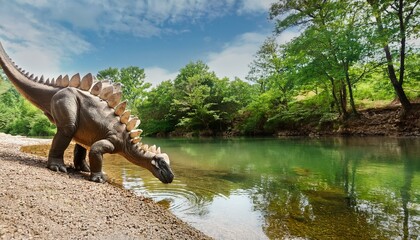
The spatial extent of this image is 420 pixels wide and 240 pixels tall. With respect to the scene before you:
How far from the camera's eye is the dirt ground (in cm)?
240

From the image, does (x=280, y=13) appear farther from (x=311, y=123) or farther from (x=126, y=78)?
(x=126, y=78)

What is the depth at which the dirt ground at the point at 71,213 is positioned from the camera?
7.88ft

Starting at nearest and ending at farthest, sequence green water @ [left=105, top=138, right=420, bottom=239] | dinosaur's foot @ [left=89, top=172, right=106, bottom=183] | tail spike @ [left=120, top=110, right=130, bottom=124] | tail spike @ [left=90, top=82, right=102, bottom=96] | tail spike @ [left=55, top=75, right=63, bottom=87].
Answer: green water @ [left=105, top=138, right=420, bottom=239] < dinosaur's foot @ [left=89, top=172, right=106, bottom=183] < tail spike @ [left=120, top=110, right=130, bottom=124] < tail spike @ [left=90, top=82, right=102, bottom=96] < tail spike @ [left=55, top=75, right=63, bottom=87]

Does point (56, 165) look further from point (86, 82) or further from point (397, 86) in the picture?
point (397, 86)

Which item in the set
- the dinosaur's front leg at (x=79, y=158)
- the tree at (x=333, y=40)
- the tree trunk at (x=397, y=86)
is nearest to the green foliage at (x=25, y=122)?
the tree at (x=333, y=40)

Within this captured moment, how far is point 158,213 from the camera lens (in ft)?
11.3

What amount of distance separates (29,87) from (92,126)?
164cm

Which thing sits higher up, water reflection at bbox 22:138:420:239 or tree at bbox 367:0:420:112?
tree at bbox 367:0:420:112

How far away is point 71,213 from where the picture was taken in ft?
9.23

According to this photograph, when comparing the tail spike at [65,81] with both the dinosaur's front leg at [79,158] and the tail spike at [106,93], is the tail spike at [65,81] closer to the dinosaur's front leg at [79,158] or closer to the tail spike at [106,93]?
the tail spike at [106,93]

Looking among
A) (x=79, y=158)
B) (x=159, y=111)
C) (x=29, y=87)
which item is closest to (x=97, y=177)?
(x=79, y=158)

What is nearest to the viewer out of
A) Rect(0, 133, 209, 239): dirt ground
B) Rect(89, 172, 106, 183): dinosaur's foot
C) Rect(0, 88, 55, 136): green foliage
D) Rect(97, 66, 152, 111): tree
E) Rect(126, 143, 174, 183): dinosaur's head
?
Rect(0, 133, 209, 239): dirt ground

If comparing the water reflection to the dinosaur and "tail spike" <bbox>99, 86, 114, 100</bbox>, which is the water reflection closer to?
the dinosaur

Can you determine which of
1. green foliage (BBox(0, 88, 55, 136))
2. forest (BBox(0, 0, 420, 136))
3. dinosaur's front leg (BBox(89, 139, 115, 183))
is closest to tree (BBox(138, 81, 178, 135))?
forest (BBox(0, 0, 420, 136))
